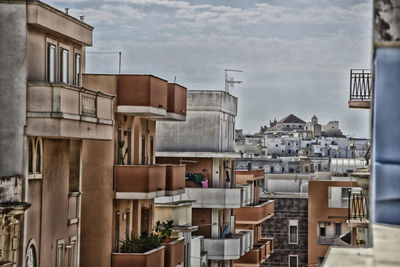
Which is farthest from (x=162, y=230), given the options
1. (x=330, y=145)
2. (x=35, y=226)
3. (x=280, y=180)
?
(x=330, y=145)

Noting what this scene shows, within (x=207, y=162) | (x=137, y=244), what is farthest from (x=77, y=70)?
(x=207, y=162)

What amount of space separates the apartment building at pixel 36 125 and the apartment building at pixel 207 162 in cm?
2645

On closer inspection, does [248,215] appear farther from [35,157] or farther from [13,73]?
[13,73]

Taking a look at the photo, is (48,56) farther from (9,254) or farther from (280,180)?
(280,180)

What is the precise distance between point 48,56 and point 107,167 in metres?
7.79

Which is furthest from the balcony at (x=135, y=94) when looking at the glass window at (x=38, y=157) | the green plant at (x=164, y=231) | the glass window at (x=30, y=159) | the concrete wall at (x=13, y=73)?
the concrete wall at (x=13, y=73)

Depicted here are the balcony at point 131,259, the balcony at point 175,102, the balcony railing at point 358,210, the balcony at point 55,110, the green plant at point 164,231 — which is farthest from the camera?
the balcony at point 175,102

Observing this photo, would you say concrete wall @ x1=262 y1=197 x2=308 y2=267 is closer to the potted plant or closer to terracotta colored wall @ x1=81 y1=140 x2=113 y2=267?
the potted plant

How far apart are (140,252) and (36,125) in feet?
34.4

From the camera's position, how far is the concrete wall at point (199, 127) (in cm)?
5672

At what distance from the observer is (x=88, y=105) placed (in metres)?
28.1

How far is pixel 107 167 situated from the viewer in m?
34.5

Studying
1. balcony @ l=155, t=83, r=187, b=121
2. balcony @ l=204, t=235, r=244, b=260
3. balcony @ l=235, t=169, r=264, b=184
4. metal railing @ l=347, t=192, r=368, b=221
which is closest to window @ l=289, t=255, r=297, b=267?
balcony @ l=235, t=169, r=264, b=184

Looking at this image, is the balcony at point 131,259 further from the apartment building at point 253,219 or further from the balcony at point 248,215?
the balcony at point 248,215
